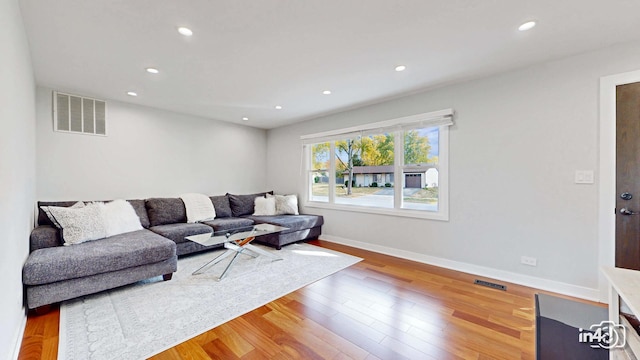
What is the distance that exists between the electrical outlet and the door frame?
0.46 metres

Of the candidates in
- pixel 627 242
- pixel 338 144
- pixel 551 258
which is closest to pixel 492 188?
pixel 551 258

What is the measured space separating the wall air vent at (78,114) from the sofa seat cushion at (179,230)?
164 cm

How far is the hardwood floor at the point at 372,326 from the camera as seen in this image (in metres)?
1.71

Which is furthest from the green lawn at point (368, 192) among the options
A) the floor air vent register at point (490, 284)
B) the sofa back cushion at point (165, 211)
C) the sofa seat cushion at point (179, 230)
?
the sofa back cushion at point (165, 211)

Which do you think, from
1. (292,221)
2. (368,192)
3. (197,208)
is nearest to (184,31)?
(197,208)

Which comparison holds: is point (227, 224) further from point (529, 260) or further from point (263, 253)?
point (529, 260)

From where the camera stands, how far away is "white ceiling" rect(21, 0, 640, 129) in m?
1.81

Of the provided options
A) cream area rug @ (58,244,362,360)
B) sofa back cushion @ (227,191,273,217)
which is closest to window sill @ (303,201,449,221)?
cream area rug @ (58,244,362,360)

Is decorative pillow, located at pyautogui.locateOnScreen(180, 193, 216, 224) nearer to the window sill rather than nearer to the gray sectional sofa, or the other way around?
the gray sectional sofa

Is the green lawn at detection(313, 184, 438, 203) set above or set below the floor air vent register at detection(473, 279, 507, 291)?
above

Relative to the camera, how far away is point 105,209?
312 centimetres

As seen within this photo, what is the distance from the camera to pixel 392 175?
3.96 metres

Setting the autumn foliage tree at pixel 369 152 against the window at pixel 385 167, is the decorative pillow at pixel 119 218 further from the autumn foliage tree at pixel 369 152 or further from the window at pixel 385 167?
the autumn foliage tree at pixel 369 152

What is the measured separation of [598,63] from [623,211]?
1.36m
